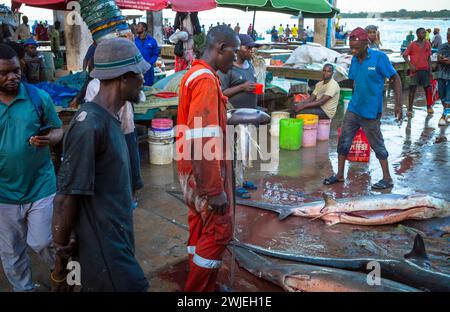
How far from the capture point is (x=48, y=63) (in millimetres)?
11648

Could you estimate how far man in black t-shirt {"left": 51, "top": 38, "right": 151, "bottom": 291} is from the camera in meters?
2.07

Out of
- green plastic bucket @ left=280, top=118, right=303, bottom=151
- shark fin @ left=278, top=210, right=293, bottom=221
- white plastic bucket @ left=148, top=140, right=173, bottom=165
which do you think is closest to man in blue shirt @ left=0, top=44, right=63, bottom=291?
shark fin @ left=278, top=210, right=293, bottom=221

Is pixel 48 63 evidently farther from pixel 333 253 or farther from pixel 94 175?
pixel 94 175

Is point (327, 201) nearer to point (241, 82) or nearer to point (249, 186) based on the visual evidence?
point (249, 186)

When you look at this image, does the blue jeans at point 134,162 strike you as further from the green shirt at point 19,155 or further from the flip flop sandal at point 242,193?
the green shirt at point 19,155

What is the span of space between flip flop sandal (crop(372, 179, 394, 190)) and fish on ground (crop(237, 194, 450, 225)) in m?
0.95

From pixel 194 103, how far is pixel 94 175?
1.05 metres

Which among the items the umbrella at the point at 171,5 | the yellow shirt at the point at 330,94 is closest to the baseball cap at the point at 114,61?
the umbrella at the point at 171,5

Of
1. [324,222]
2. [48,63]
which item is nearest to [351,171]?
[324,222]

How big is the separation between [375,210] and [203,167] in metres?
2.82

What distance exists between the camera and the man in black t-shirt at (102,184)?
207 cm

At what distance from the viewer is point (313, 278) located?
3.50 meters

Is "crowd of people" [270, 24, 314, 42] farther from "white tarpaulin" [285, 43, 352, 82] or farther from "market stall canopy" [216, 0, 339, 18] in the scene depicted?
"market stall canopy" [216, 0, 339, 18]

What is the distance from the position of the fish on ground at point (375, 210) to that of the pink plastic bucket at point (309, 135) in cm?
299
